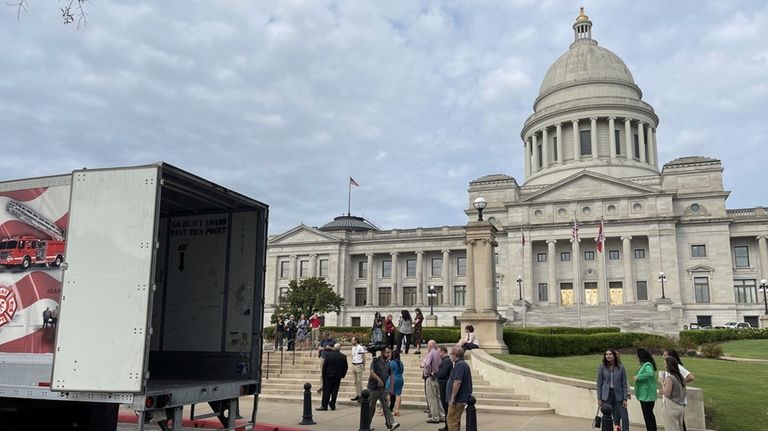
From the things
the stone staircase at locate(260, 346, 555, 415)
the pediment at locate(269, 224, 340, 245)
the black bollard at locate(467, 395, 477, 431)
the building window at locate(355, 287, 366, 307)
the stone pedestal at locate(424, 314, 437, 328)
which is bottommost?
the stone staircase at locate(260, 346, 555, 415)

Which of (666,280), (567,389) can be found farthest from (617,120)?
(567,389)

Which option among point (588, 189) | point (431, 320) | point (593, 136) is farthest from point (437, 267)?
point (593, 136)

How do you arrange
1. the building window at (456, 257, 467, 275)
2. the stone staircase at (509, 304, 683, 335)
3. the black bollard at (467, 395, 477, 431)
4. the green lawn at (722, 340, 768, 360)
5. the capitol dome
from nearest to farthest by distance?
the black bollard at (467, 395, 477, 431) → the green lawn at (722, 340, 768, 360) → the stone staircase at (509, 304, 683, 335) → the capitol dome → the building window at (456, 257, 467, 275)

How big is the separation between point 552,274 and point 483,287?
156ft

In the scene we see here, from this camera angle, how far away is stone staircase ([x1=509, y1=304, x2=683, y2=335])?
54562 millimetres

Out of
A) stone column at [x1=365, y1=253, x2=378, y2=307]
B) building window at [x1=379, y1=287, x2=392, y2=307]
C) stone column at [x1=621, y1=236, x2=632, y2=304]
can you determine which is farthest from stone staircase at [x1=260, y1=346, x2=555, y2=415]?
building window at [x1=379, y1=287, x2=392, y2=307]

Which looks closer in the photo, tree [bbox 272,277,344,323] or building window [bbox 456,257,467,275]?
tree [bbox 272,277,344,323]

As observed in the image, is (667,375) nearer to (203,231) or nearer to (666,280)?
(203,231)

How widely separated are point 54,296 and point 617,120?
262 ft

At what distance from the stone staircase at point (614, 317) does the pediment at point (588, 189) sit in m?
12.8

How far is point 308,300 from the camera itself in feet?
202

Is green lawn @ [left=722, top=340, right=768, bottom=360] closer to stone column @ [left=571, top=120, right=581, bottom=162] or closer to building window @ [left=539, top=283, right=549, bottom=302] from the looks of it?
building window @ [left=539, top=283, right=549, bottom=302]

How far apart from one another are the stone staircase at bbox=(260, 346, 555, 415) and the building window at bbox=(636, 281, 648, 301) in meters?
49.2

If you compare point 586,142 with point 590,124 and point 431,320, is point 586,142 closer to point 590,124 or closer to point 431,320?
point 590,124
